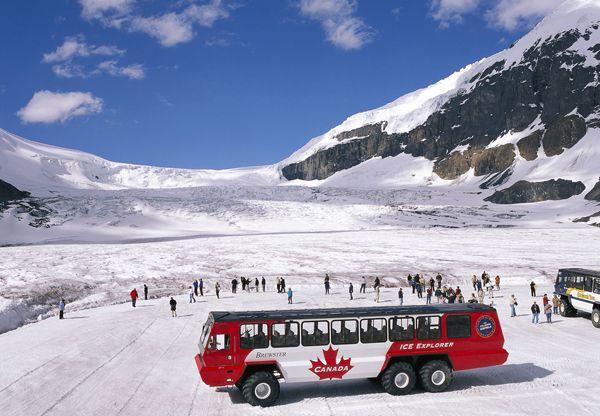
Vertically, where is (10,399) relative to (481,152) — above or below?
below

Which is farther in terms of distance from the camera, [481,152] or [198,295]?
[481,152]

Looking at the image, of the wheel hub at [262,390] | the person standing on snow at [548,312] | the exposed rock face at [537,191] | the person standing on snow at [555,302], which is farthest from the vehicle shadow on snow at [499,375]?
the exposed rock face at [537,191]

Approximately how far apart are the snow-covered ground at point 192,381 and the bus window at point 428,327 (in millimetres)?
1735

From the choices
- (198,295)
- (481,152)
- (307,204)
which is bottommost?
(198,295)

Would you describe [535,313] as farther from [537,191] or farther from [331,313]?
[537,191]

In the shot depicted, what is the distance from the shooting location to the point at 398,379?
52.4 ft

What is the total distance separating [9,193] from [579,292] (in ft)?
355

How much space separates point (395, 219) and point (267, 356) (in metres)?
87.5

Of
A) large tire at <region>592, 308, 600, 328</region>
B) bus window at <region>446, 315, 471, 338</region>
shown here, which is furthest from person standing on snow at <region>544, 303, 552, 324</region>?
bus window at <region>446, 315, 471, 338</region>

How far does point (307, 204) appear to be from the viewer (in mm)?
113500

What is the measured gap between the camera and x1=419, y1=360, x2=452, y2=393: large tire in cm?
1606

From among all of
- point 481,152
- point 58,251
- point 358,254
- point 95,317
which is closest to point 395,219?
point 358,254

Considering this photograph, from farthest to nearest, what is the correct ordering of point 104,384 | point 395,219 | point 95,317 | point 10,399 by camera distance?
point 395,219 < point 95,317 < point 104,384 < point 10,399

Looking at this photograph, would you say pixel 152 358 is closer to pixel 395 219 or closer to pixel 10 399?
pixel 10 399
